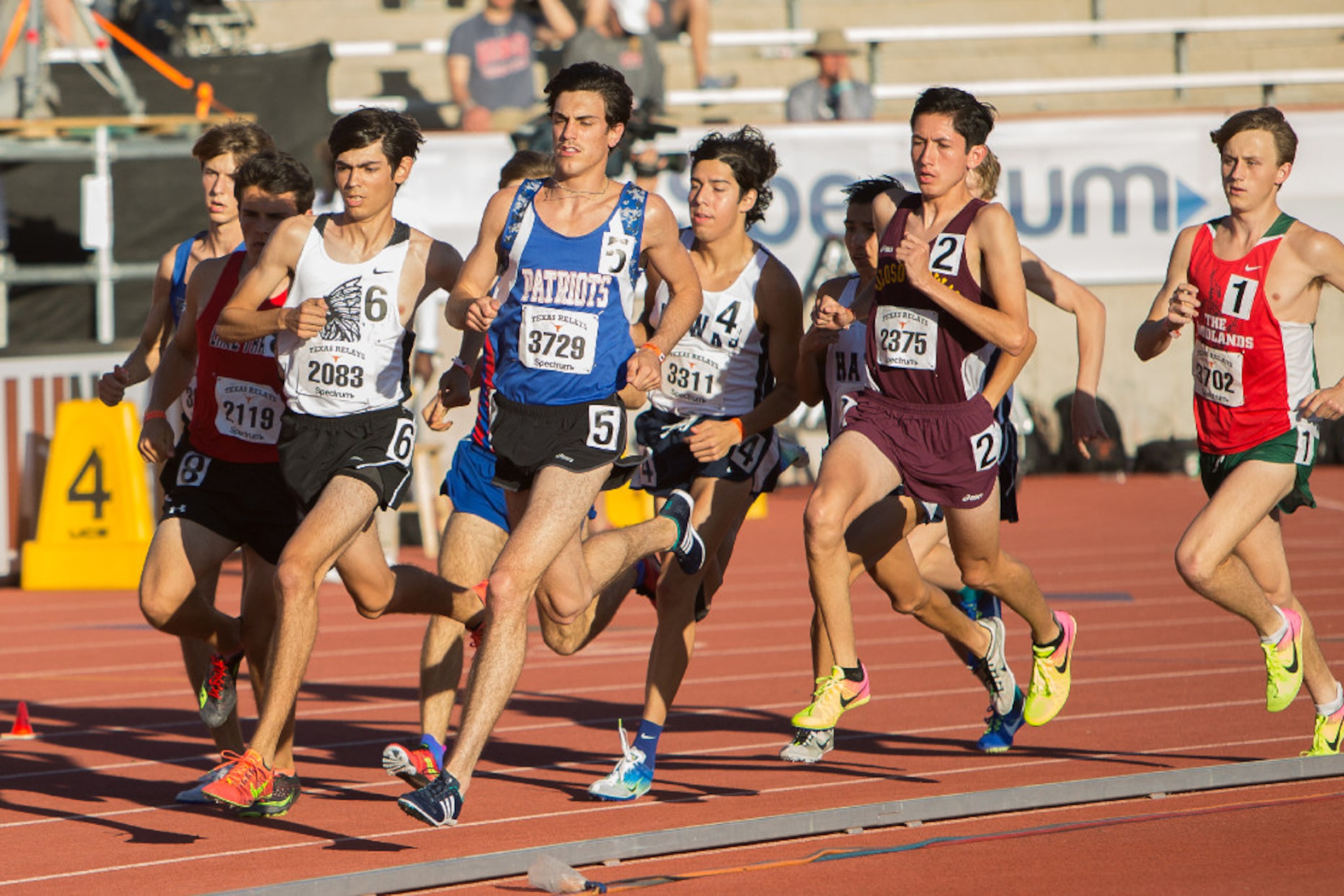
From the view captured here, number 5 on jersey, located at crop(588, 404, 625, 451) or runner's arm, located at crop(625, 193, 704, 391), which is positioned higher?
runner's arm, located at crop(625, 193, 704, 391)

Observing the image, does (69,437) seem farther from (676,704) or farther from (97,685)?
(676,704)

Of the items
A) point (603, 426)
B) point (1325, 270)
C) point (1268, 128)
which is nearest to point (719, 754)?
point (603, 426)

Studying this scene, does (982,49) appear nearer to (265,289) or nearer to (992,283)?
(992,283)

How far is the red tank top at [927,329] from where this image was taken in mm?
6340

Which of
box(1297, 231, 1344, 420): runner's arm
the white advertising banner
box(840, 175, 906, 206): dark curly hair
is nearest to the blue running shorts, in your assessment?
box(840, 175, 906, 206): dark curly hair

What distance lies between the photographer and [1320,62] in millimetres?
20875

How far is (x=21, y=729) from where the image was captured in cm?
756

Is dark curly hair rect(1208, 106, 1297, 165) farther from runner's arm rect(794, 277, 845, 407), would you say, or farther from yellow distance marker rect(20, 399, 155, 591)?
yellow distance marker rect(20, 399, 155, 591)

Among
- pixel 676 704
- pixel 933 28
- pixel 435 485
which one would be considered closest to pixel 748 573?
pixel 435 485

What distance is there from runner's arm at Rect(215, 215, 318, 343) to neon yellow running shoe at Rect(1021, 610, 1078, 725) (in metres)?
2.98

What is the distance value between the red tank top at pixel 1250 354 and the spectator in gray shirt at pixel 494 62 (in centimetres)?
1235

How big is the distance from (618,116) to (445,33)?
15.5m

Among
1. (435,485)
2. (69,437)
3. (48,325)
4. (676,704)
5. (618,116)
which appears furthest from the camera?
(48,325)

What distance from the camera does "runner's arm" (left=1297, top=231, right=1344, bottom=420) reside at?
6211mm
